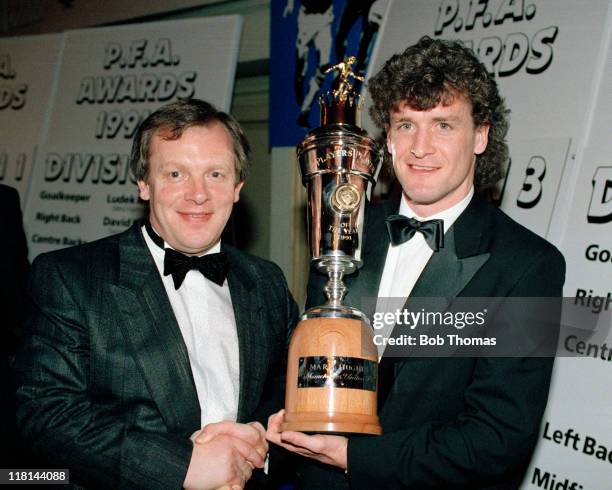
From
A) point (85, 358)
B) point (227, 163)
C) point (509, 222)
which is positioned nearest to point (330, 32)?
point (227, 163)

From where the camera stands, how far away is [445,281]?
2.28 metres

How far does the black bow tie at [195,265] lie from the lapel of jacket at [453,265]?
2.35 feet

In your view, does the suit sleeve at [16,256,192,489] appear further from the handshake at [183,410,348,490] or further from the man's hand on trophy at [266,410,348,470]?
the man's hand on trophy at [266,410,348,470]

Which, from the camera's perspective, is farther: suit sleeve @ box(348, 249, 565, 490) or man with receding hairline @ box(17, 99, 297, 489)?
man with receding hairline @ box(17, 99, 297, 489)

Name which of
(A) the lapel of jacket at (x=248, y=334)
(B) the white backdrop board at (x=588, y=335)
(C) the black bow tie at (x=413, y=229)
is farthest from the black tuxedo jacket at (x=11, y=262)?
(B) the white backdrop board at (x=588, y=335)

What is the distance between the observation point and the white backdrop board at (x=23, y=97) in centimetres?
597

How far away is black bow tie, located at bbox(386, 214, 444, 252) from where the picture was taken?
7.72 feet

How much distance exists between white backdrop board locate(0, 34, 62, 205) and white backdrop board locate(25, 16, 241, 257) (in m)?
0.14

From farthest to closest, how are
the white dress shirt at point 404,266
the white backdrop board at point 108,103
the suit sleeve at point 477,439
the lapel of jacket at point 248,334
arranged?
the white backdrop board at point 108,103
the lapel of jacket at point 248,334
the white dress shirt at point 404,266
the suit sleeve at point 477,439

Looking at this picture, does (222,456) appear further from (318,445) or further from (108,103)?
(108,103)

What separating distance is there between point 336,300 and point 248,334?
48 centimetres

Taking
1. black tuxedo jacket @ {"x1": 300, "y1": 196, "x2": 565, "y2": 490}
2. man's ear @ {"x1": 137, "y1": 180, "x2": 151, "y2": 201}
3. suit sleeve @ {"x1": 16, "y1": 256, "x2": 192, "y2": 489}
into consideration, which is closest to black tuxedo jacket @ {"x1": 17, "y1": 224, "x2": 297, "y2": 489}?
suit sleeve @ {"x1": 16, "y1": 256, "x2": 192, "y2": 489}

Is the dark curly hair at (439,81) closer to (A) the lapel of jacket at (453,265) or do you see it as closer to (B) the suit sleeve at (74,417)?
(A) the lapel of jacket at (453,265)

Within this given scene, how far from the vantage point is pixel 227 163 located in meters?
2.61
